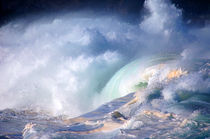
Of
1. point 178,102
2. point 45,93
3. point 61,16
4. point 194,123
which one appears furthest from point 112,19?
point 194,123

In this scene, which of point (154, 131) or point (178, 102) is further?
point (178, 102)

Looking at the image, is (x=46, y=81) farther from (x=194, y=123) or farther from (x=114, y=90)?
(x=194, y=123)

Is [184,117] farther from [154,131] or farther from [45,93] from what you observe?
[45,93]

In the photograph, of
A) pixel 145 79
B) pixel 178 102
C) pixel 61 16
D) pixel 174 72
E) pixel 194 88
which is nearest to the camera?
pixel 178 102

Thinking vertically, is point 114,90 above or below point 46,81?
below

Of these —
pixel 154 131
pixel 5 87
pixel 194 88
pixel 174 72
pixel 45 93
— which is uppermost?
pixel 5 87

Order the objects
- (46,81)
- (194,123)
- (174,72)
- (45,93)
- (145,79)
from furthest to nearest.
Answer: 1. (46,81)
2. (45,93)
3. (145,79)
4. (174,72)
5. (194,123)

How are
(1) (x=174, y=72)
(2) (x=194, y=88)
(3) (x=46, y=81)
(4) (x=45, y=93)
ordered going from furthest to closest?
1. (3) (x=46, y=81)
2. (4) (x=45, y=93)
3. (1) (x=174, y=72)
4. (2) (x=194, y=88)

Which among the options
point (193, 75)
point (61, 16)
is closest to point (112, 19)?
point (61, 16)

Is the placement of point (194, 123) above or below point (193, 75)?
below
